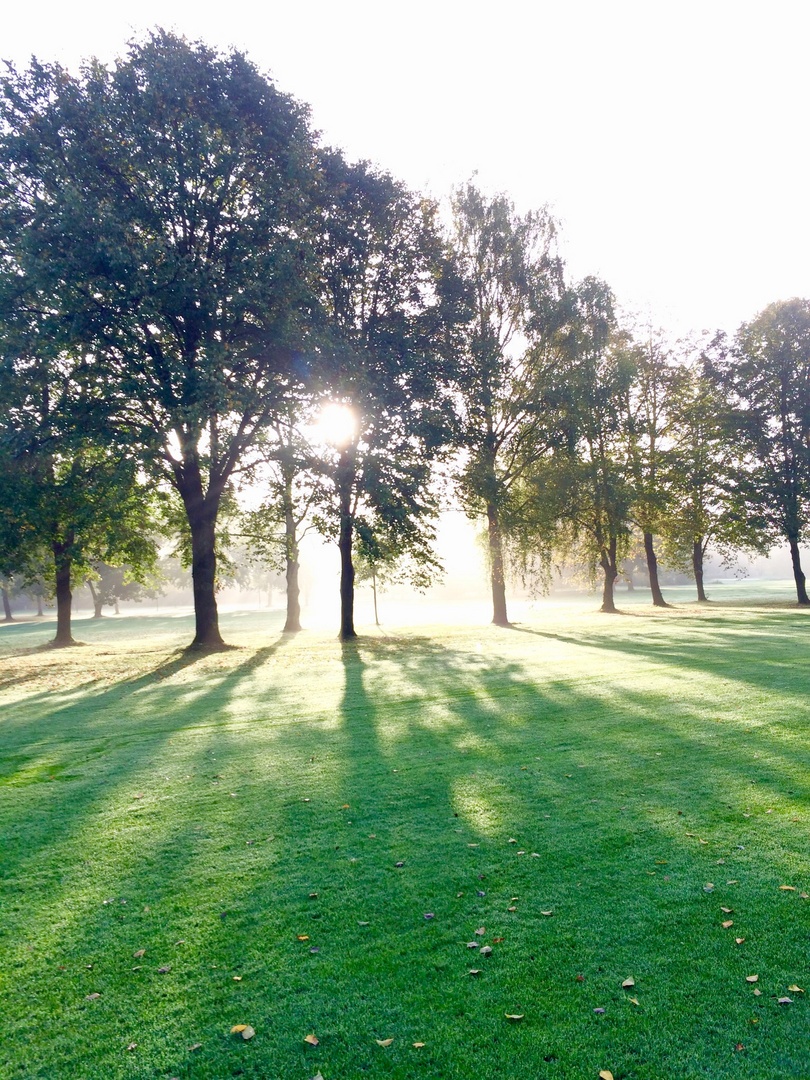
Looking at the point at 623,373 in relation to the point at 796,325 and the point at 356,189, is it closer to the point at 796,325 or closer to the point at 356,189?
the point at 796,325

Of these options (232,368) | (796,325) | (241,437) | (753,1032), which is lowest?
(753,1032)

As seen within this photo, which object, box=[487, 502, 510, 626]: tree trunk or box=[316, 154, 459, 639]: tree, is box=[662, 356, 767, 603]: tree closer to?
box=[487, 502, 510, 626]: tree trunk

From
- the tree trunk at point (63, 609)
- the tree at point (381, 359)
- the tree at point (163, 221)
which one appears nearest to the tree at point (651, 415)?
the tree at point (381, 359)

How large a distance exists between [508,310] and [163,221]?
18.4 metres

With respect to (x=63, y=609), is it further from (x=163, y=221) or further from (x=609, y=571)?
(x=609, y=571)

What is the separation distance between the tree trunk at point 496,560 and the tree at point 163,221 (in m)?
12.7

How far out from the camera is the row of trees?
18203mm

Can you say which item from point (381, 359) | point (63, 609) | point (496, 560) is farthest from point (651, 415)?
point (63, 609)

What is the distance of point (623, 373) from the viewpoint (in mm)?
33344

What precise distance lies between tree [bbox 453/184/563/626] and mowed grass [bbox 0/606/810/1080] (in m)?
21.2

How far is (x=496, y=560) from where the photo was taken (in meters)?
31.4

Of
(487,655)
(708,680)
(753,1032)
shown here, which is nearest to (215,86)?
(487,655)

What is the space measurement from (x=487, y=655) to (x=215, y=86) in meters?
20.3

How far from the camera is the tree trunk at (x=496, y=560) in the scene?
97.3ft
